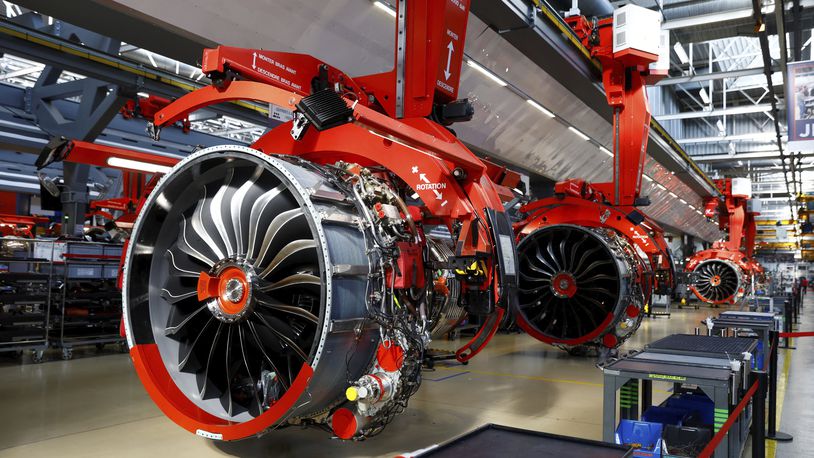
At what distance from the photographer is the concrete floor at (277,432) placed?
13.0 feet

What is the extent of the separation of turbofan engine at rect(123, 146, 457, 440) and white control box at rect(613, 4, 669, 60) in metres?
5.90

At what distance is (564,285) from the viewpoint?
27.0 ft

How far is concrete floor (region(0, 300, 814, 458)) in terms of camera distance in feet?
13.0

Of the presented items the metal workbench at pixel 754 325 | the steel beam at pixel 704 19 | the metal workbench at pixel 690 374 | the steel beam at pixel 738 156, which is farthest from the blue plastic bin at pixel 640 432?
the steel beam at pixel 738 156

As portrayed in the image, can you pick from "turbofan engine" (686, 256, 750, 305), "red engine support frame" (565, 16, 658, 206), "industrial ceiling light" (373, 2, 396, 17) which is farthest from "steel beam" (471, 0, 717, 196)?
"turbofan engine" (686, 256, 750, 305)

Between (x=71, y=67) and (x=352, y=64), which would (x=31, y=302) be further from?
(x=352, y=64)

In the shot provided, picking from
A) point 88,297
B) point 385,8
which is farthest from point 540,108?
point 88,297

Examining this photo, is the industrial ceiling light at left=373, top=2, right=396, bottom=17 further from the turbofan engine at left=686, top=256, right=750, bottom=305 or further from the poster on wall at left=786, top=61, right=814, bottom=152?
the turbofan engine at left=686, top=256, right=750, bottom=305

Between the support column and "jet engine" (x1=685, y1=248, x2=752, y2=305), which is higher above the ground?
the support column

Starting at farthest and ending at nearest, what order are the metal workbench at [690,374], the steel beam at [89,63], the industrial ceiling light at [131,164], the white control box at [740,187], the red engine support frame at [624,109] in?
the white control box at [740,187]
the red engine support frame at [624,109]
the steel beam at [89,63]
the industrial ceiling light at [131,164]
the metal workbench at [690,374]

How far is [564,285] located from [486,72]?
10.0 feet

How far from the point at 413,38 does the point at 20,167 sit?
14405 mm

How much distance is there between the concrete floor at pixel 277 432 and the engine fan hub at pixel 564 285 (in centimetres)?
93

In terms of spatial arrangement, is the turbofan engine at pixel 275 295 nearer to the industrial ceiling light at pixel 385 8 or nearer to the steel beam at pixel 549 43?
the industrial ceiling light at pixel 385 8
